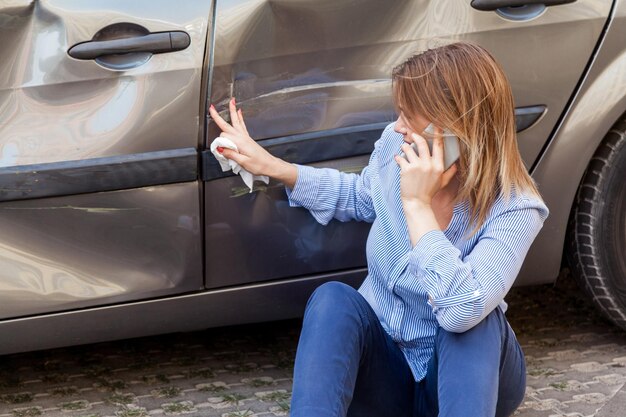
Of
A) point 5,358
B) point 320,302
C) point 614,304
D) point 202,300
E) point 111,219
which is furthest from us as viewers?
point 5,358

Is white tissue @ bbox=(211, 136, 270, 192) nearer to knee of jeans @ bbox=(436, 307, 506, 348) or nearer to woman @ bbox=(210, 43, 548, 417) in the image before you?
woman @ bbox=(210, 43, 548, 417)

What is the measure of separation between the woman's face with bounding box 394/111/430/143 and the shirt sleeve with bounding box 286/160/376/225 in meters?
0.31

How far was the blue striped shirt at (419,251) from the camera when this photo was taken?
1946mm

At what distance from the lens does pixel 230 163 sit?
2.32m

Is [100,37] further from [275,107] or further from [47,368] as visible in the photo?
[47,368]

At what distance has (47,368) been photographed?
2.94 m

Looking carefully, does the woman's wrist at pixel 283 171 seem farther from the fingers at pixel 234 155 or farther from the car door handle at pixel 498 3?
the car door handle at pixel 498 3

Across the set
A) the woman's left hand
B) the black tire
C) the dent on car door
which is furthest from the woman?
the black tire

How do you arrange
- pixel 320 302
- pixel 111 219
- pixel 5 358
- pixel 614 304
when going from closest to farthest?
pixel 320 302
pixel 111 219
pixel 614 304
pixel 5 358

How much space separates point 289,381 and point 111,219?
2.69 ft

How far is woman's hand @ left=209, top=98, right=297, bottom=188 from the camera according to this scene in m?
2.31

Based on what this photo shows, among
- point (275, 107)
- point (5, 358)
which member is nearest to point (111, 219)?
point (275, 107)

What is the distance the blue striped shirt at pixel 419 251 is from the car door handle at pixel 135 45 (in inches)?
17.3

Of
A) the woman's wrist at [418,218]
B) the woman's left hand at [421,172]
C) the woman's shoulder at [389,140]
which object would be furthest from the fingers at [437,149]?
the woman's shoulder at [389,140]
